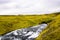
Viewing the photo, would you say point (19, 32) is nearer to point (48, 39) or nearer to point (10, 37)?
point (10, 37)

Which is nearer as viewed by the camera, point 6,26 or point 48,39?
point 48,39

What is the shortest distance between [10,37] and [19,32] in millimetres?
933

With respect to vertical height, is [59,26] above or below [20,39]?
above

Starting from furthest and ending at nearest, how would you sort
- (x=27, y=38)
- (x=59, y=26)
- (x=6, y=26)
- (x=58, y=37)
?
(x=6, y=26) → (x=27, y=38) → (x=59, y=26) → (x=58, y=37)

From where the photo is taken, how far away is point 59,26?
13227mm

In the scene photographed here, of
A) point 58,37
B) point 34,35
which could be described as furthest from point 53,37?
point 34,35

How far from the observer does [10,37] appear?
640 inches

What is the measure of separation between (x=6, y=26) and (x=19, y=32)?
15.3 metres

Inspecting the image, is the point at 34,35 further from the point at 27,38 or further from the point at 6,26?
the point at 6,26

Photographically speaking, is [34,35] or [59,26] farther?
[34,35]

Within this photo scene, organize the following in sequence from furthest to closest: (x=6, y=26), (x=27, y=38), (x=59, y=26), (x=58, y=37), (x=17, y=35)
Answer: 1. (x=6, y=26)
2. (x=17, y=35)
3. (x=27, y=38)
4. (x=59, y=26)
5. (x=58, y=37)

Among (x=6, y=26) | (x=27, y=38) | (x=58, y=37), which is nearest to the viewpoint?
(x=58, y=37)

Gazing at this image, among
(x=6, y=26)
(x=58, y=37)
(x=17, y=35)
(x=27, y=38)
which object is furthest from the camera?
(x=6, y=26)

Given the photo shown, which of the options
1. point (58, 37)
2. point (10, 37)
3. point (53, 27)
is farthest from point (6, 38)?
point (58, 37)
